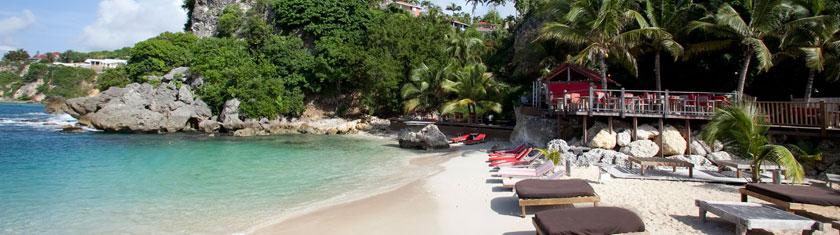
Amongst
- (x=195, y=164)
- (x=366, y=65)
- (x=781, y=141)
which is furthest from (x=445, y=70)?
(x=781, y=141)

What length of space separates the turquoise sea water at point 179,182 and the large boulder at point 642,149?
7.21 m

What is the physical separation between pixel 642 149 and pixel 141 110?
32962 mm

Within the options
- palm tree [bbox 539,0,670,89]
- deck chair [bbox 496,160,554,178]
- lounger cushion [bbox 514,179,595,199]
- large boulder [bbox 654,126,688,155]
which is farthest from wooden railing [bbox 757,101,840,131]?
lounger cushion [bbox 514,179,595,199]

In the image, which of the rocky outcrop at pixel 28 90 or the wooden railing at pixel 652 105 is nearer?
the wooden railing at pixel 652 105

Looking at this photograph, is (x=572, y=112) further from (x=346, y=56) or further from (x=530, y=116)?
(x=346, y=56)

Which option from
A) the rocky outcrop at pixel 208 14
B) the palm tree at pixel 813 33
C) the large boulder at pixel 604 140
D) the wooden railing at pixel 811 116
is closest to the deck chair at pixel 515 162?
the large boulder at pixel 604 140

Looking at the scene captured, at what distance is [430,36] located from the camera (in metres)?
32.4

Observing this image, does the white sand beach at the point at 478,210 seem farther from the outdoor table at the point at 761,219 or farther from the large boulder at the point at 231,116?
the large boulder at the point at 231,116

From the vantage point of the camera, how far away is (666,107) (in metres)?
13.9

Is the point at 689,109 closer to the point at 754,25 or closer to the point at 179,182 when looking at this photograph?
the point at 754,25

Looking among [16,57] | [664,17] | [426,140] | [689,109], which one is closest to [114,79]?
[426,140]

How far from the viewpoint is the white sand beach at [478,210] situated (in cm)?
732

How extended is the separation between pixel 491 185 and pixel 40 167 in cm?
1746

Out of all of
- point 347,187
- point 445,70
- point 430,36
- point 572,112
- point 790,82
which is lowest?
point 347,187
